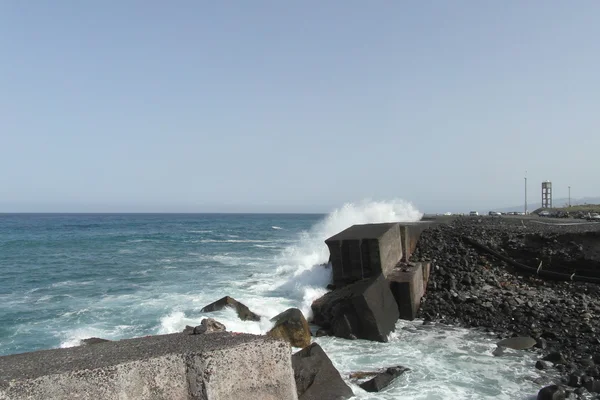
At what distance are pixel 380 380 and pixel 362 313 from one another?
2342 millimetres

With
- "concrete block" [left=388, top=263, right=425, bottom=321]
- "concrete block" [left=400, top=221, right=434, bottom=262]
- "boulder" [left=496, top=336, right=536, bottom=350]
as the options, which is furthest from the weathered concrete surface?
"concrete block" [left=400, top=221, right=434, bottom=262]

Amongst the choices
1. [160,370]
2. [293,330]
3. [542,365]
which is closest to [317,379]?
[293,330]

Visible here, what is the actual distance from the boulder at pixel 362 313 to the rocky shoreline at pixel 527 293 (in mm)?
1577

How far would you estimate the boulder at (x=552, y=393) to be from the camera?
536 cm

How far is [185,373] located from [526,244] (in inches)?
537

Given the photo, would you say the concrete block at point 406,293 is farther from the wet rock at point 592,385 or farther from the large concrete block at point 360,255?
the wet rock at point 592,385

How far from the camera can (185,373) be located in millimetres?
3158

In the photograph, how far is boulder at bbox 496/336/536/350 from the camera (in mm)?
7727

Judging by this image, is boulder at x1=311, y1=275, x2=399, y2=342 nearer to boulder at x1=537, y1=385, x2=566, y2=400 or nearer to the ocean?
the ocean

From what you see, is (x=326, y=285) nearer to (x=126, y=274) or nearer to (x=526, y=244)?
(x=526, y=244)

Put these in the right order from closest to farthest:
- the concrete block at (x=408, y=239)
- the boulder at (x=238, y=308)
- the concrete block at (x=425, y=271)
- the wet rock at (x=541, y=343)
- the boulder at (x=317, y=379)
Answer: the boulder at (x=317, y=379) < the wet rock at (x=541, y=343) < the boulder at (x=238, y=308) < the concrete block at (x=425, y=271) < the concrete block at (x=408, y=239)

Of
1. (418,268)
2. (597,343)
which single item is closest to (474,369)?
(597,343)

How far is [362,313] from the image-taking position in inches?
324

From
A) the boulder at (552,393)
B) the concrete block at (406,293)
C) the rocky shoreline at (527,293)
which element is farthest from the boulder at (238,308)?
the boulder at (552,393)
